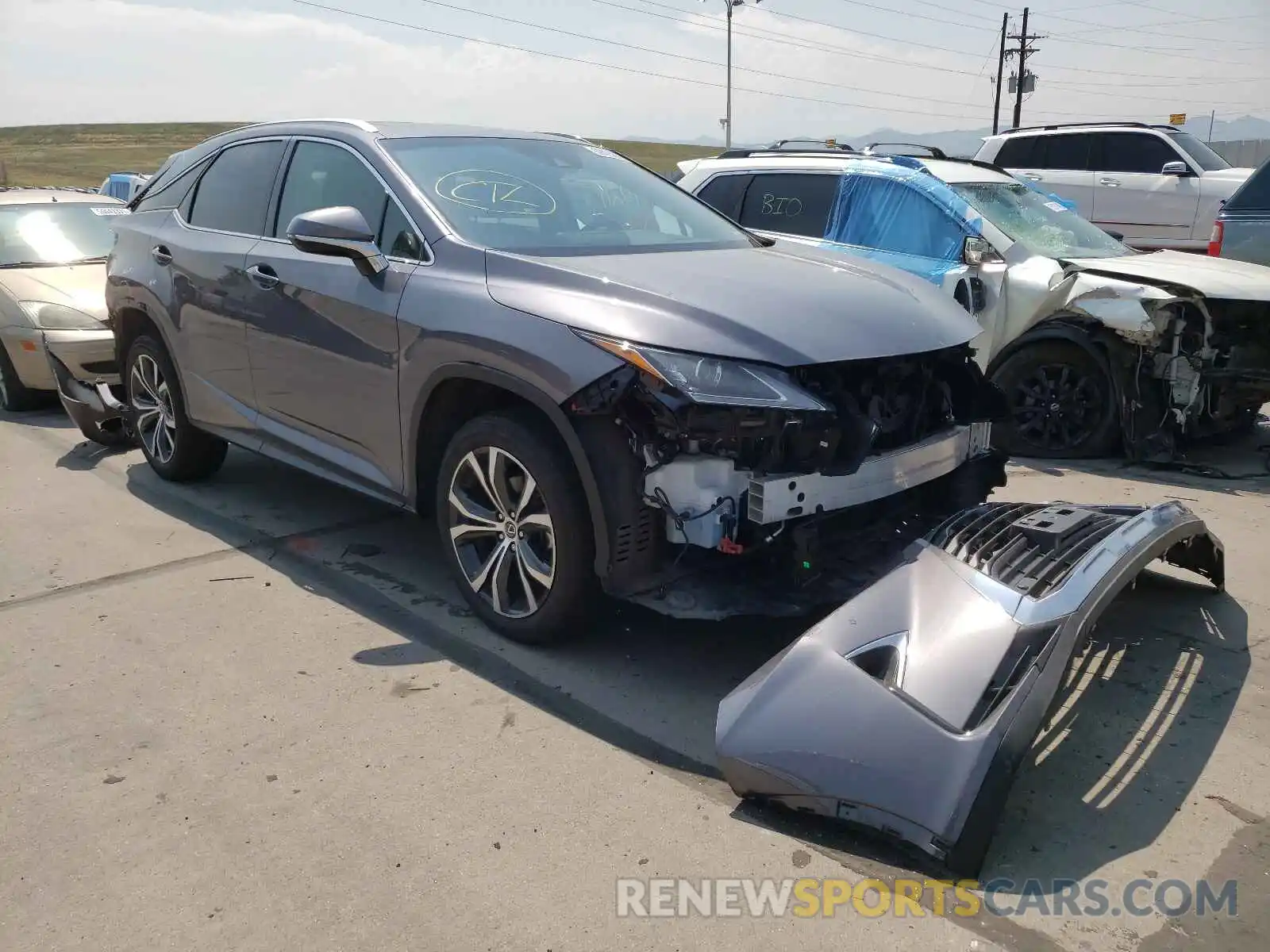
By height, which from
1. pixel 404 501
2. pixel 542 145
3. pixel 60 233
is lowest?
pixel 404 501

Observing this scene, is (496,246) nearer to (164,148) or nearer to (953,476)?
(953,476)

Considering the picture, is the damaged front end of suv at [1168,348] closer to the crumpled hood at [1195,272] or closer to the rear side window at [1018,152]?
the crumpled hood at [1195,272]

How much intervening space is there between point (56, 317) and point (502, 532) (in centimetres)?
510

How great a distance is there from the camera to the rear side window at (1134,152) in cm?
1323

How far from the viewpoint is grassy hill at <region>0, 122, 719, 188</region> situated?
44.9 m

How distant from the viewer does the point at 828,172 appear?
23.0ft

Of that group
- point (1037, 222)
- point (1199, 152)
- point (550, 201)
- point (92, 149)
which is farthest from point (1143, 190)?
point (92, 149)

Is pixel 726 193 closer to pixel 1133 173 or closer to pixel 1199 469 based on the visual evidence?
pixel 1199 469

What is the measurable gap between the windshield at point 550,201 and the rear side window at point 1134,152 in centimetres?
1048

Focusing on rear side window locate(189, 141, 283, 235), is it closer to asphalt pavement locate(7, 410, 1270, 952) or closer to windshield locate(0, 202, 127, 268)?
asphalt pavement locate(7, 410, 1270, 952)

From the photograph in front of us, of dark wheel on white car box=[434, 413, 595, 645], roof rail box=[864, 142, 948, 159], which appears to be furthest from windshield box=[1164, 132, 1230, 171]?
dark wheel on white car box=[434, 413, 595, 645]

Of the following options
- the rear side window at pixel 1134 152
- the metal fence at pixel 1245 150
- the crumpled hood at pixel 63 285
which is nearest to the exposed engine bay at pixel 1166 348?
the crumpled hood at pixel 63 285

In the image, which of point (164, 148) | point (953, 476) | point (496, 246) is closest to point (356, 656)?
point (496, 246)

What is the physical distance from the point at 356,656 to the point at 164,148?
233 feet
